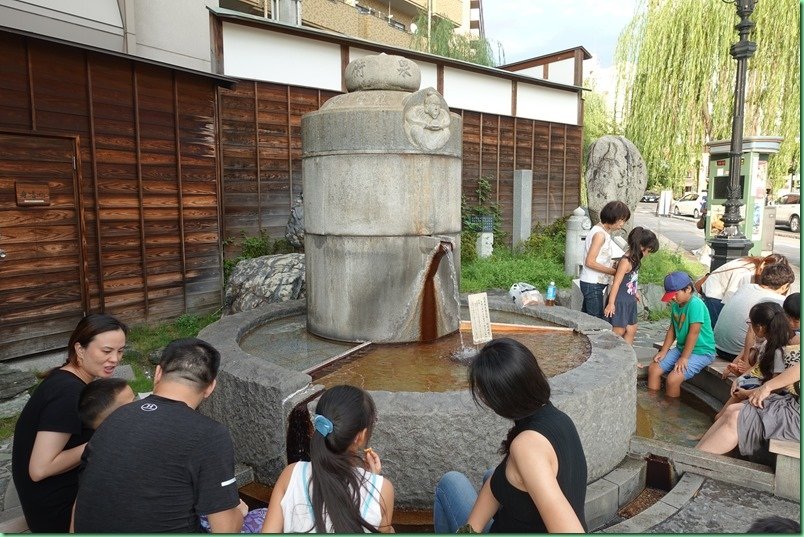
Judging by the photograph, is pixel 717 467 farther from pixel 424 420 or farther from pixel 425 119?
pixel 425 119

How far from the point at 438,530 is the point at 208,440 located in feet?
4.21

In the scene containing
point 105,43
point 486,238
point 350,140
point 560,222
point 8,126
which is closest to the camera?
point 350,140

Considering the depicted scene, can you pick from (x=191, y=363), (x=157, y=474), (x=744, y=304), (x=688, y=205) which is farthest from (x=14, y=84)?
(x=688, y=205)

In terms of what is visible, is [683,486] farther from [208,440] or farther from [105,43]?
[105,43]

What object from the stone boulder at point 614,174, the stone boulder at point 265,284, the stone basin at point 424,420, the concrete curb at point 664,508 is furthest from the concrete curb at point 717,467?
the stone boulder at point 614,174

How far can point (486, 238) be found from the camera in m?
13.2

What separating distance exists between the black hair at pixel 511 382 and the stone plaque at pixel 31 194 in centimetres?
618

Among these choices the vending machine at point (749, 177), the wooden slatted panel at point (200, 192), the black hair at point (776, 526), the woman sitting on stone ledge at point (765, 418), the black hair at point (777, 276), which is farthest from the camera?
the vending machine at point (749, 177)

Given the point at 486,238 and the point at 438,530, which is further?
the point at 486,238

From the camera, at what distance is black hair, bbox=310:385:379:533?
194 centimetres

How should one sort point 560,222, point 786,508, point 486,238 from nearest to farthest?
point 786,508
point 486,238
point 560,222

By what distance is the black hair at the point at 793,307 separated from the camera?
3814 mm

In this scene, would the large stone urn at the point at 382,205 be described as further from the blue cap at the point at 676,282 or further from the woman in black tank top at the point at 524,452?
the woman in black tank top at the point at 524,452

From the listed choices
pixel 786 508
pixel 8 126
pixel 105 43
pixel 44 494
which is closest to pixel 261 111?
pixel 105 43
